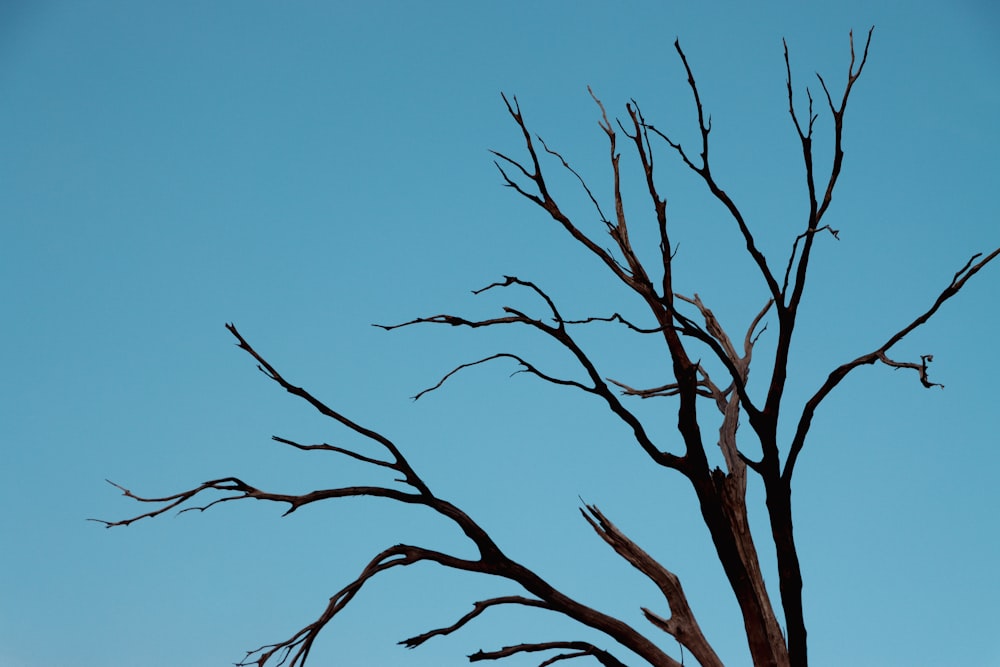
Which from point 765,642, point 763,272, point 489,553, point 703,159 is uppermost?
point 703,159

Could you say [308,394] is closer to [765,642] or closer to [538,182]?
[538,182]

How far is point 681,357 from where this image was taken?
471 centimetres

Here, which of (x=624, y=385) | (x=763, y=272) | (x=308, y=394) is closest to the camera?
(x=308, y=394)

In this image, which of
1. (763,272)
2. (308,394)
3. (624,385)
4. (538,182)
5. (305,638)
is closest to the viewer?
(305,638)

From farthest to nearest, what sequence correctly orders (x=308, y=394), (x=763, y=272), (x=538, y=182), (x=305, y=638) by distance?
(x=538, y=182) → (x=763, y=272) → (x=308, y=394) → (x=305, y=638)

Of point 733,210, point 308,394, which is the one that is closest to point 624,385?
point 733,210

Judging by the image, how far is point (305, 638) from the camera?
404 centimetres

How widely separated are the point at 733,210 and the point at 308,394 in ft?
6.95

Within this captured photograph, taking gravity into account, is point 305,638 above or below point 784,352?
below

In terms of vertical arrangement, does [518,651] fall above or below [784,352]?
below

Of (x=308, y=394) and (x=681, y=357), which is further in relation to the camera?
(x=681, y=357)

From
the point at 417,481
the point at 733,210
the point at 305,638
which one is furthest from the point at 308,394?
the point at 733,210

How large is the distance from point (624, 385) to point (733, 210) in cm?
192

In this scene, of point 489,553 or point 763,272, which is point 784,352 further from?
point 489,553
